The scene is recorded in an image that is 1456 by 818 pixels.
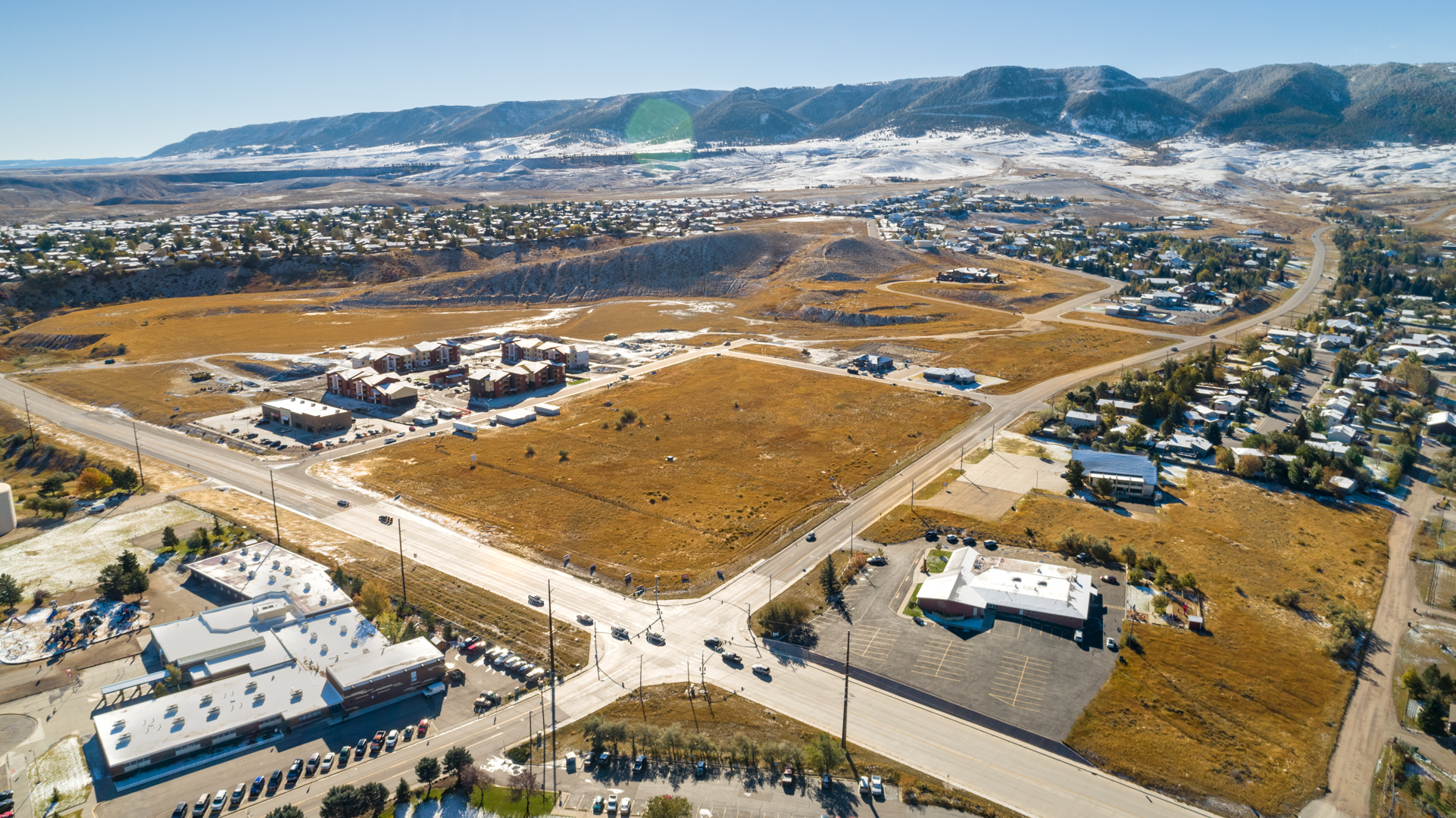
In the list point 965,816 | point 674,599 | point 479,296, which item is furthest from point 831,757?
point 479,296

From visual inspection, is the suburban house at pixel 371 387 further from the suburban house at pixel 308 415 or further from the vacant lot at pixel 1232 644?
the vacant lot at pixel 1232 644

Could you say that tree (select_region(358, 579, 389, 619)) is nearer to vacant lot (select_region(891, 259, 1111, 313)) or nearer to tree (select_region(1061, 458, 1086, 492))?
tree (select_region(1061, 458, 1086, 492))

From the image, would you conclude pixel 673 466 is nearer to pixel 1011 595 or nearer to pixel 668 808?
pixel 1011 595

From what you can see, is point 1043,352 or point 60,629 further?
point 1043,352

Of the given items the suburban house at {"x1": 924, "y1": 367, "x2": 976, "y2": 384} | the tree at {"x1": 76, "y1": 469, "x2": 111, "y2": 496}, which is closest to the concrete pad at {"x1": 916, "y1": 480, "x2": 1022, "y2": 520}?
the suburban house at {"x1": 924, "y1": 367, "x2": 976, "y2": 384}

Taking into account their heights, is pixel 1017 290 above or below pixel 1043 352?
above

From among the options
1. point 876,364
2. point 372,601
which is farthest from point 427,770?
point 876,364

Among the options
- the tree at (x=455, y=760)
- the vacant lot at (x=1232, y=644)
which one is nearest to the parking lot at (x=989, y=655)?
the vacant lot at (x=1232, y=644)
